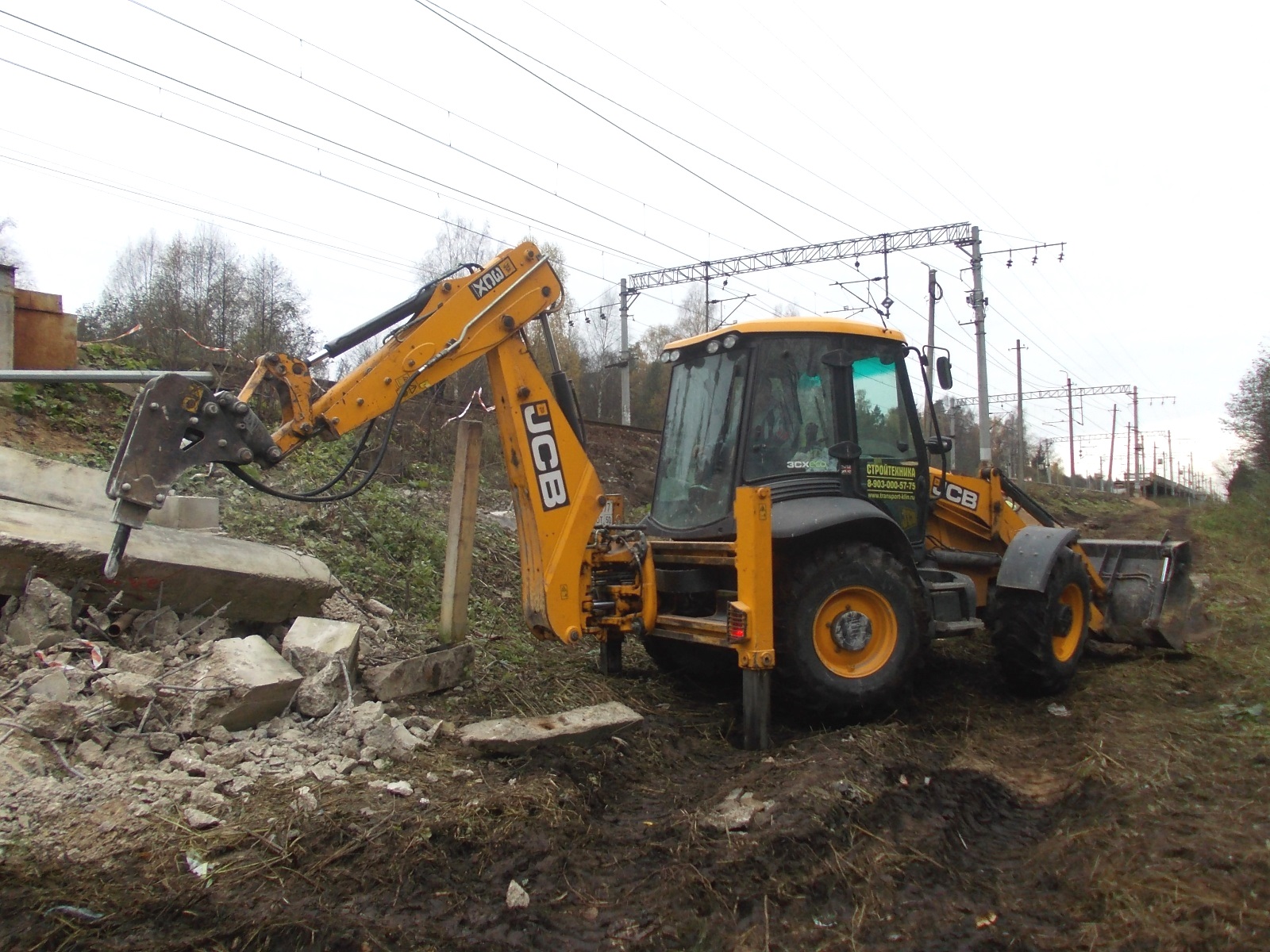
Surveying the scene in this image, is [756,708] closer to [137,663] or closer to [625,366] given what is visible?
[137,663]

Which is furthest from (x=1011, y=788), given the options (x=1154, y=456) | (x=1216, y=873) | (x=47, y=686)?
(x=1154, y=456)

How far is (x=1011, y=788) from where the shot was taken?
4727 mm

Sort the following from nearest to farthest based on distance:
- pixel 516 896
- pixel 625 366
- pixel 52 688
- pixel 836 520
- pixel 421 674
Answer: pixel 516 896 < pixel 52 688 < pixel 836 520 < pixel 421 674 < pixel 625 366

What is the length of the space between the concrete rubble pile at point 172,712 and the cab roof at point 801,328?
2.84 metres

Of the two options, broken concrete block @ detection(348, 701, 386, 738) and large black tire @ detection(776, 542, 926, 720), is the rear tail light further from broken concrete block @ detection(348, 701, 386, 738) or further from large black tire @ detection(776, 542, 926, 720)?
broken concrete block @ detection(348, 701, 386, 738)

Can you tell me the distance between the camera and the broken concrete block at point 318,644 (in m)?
5.00

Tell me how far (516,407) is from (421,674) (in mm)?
1634

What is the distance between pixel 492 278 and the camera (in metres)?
5.47

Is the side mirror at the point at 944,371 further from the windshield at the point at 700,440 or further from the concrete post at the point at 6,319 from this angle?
the concrete post at the point at 6,319

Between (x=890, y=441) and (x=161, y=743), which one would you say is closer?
(x=161, y=743)

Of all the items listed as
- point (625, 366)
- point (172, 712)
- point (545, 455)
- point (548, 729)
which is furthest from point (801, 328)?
point (625, 366)

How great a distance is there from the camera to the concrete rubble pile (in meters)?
3.83

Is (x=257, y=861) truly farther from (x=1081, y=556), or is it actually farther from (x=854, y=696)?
(x=1081, y=556)

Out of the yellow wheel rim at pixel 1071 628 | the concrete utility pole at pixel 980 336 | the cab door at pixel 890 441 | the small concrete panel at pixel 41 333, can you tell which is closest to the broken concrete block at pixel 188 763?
the cab door at pixel 890 441
